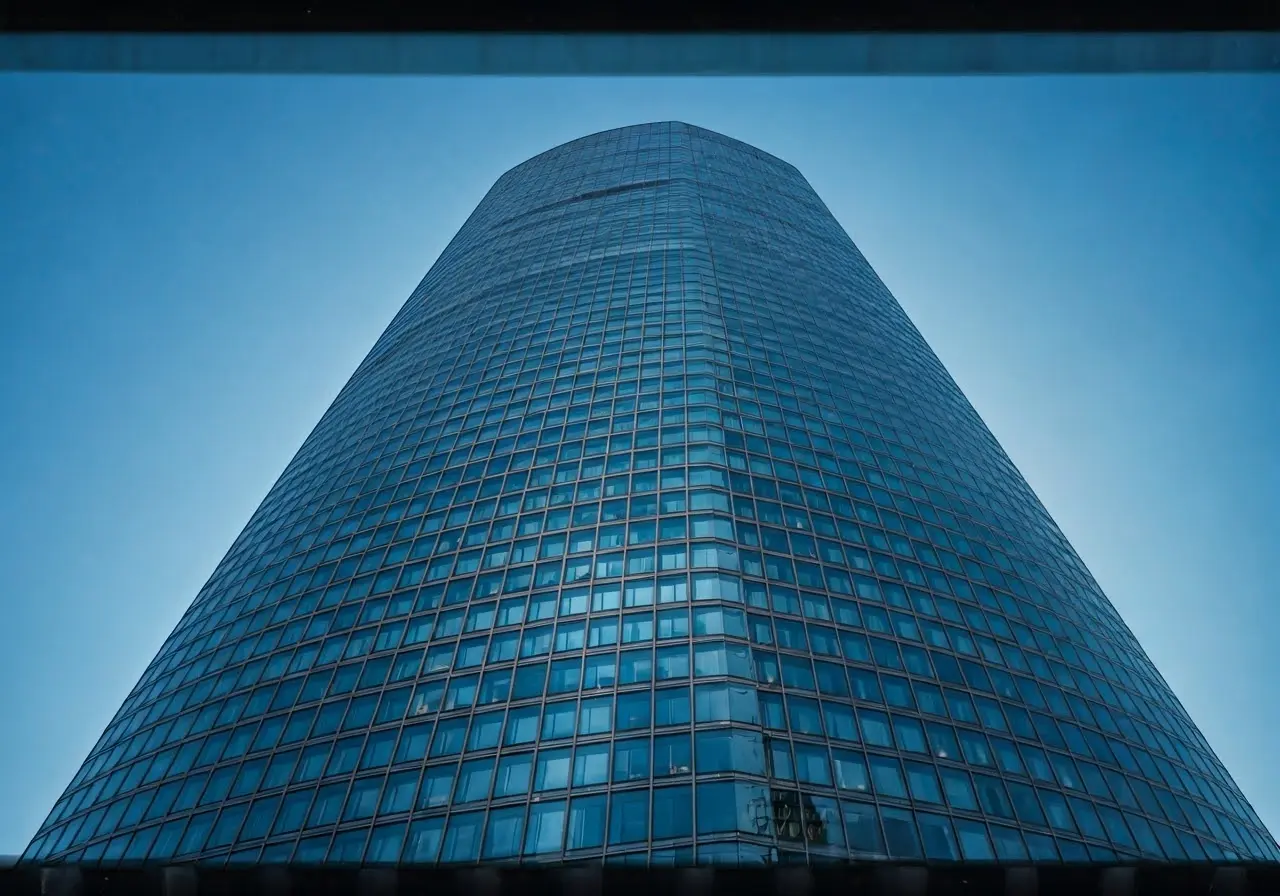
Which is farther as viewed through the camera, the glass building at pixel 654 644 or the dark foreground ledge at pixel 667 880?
the glass building at pixel 654 644

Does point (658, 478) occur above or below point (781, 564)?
above

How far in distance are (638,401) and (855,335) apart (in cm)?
2768

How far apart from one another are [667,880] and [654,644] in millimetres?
43554

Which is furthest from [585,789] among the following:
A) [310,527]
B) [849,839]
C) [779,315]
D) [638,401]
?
[779,315]

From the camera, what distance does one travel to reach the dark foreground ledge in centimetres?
632

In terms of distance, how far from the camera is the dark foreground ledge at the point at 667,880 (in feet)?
20.7

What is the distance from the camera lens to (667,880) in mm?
6289

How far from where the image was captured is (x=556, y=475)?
207 feet

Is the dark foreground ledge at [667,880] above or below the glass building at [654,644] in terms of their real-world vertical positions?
below

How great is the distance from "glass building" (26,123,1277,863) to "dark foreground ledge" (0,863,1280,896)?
33086 mm

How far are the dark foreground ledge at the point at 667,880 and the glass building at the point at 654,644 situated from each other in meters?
33.1

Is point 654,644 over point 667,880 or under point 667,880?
over

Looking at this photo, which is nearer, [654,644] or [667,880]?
[667,880]

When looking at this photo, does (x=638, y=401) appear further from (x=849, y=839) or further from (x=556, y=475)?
(x=849, y=839)
